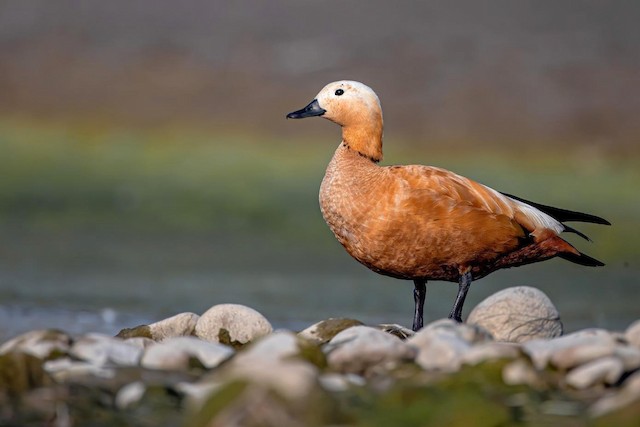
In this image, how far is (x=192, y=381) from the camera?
7.86 metres

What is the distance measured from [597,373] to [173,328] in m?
4.19

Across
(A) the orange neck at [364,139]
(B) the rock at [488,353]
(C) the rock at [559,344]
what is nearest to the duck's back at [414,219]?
(A) the orange neck at [364,139]

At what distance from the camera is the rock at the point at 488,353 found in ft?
25.3

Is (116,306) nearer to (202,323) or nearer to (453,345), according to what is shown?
(202,323)

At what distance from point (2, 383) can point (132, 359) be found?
1.02 m

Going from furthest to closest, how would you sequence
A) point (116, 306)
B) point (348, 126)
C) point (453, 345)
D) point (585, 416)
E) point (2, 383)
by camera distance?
point (116, 306)
point (348, 126)
point (453, 345)
point (2, 383)
point (585, 416)

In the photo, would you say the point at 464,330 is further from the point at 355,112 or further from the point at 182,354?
the point at 355,112

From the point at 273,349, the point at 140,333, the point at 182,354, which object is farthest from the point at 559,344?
the point at 140,333

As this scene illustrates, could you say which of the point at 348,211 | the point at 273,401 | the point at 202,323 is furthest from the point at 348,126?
the point at 273,401

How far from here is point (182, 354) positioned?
8.14 m

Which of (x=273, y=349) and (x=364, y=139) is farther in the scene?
(x=364, y=139)

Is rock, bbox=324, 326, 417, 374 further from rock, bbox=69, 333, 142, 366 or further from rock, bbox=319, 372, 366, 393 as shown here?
rock, bbox=69, 333, 142, 366

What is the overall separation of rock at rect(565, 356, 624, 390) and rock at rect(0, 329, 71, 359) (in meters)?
3.20

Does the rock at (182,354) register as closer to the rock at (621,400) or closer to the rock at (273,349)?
the rock at (273,349)
